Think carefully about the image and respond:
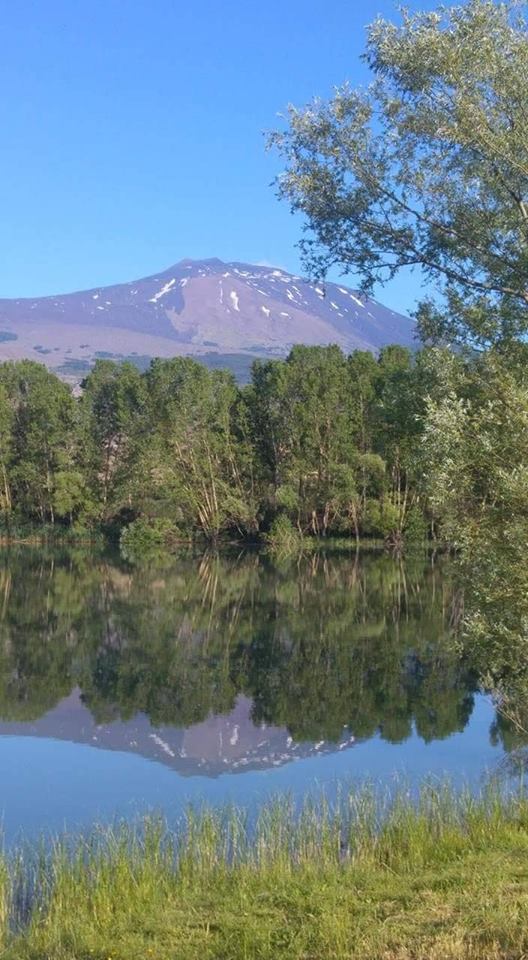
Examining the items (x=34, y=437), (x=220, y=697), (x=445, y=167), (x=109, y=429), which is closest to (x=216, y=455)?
(x=109, y=429)

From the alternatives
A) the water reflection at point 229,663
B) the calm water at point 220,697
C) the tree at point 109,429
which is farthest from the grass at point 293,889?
the tree at point 109,429

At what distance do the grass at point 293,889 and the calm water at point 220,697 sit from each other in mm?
2015

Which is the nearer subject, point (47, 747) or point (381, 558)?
point (47, 747)

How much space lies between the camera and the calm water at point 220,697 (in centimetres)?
1452

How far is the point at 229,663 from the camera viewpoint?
23.9 metres

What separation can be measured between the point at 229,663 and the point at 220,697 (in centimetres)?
373

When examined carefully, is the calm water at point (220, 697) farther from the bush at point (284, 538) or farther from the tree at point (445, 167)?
the bush at point (284, 538)

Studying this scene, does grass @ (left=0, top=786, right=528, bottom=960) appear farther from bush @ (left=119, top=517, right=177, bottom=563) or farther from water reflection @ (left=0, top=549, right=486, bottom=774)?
bush @ (left=119, top=517, right=177, bottom=563)

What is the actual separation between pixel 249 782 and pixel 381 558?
34.7m

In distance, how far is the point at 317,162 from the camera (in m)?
11.0

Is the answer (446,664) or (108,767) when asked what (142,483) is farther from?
(108,767)

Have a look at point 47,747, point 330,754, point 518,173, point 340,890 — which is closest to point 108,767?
point 47,747

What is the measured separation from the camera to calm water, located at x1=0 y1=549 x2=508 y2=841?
1452 centimetres

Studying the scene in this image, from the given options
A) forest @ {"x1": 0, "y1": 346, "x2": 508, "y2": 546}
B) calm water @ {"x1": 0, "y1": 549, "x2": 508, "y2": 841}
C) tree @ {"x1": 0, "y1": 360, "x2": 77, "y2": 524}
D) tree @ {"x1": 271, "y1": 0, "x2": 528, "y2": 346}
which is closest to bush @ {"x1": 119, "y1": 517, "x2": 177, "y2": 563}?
forest @ {"x1": 0, "y1": 346, "x2": 508, "y2": 546}
